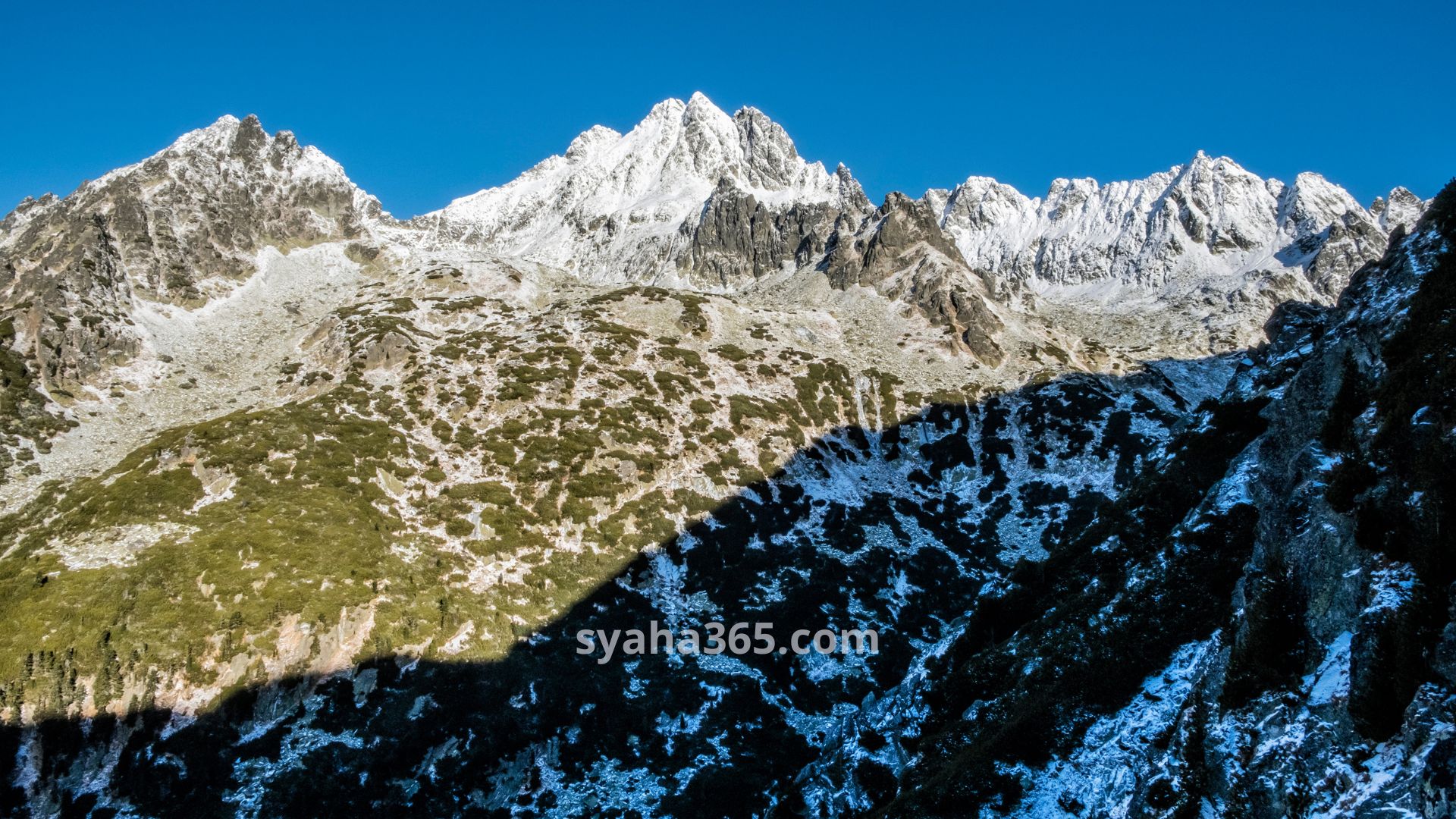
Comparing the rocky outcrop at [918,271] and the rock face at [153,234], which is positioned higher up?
the rocky outcrop at [918,271]

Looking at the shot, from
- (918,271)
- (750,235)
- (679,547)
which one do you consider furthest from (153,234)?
(918,271)

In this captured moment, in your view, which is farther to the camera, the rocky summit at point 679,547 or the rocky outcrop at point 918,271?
the rocky outcrop at point 918,271

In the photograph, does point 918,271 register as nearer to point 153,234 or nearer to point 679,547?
point 679,547

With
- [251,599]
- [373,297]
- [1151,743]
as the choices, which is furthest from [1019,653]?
[373,297]

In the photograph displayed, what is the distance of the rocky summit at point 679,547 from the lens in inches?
898

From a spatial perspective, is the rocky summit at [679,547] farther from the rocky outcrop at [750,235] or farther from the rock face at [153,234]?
the rocky outcrop at [750,235]

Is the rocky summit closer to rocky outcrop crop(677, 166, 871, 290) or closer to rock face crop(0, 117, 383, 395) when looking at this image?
rock face crop(0, 117, 383, 395)

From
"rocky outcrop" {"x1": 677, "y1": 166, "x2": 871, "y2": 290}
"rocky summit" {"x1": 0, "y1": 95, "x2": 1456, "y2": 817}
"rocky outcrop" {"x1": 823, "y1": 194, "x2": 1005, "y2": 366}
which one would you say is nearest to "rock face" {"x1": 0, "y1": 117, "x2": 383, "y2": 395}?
"rocky summit" {"x1": 0, "y1": 95, "x2": 1456, "y2": 817}

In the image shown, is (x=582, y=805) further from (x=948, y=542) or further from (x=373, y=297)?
(x=373, y=297)

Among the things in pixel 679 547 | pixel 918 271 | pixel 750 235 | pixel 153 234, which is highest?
pixel 750 235

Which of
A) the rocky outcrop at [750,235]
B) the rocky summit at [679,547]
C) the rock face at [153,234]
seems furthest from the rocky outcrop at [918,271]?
the rock face at [153,234]

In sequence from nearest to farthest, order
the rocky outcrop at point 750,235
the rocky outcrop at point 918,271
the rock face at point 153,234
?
the rock face at point 153,234
the rocky outcrop at point 918,271
the rocky outcrop at point 750,235

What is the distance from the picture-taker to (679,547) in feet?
210

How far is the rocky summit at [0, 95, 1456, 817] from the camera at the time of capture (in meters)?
22.8
